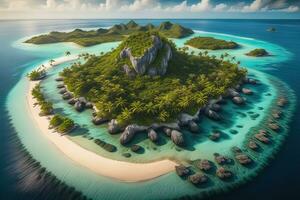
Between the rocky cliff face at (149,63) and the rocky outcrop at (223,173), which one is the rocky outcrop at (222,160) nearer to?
the rocky outcrop at (223,173)

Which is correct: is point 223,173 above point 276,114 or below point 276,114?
below

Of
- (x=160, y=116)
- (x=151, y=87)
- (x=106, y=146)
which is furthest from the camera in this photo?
(x=151, y=87)

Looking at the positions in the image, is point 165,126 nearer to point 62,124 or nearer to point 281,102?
point 62,124

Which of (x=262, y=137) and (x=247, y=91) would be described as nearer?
(x=262, y=137)

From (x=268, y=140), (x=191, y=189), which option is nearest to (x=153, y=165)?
(x=191, y=189)

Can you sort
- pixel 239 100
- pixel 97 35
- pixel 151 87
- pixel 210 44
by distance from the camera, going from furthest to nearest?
pixel 97 35 < pixel 210 44 < pixel 151 87 < pixel 239 100

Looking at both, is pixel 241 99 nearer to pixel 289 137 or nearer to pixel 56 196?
pixel 289 137

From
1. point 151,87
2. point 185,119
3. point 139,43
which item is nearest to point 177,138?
point 185,119
